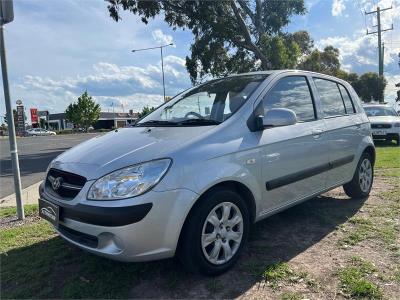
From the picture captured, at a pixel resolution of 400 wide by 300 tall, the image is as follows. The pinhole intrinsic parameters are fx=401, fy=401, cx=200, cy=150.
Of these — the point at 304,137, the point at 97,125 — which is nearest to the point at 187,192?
the point at 304,137

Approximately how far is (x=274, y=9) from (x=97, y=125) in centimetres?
7520

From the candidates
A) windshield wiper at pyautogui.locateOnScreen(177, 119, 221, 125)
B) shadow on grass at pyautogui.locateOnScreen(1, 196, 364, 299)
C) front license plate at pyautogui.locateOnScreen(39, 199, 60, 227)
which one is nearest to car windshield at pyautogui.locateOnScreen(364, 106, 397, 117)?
shadow on grass at pyautogui.locateOnScreen(1, 196, 364, 299)

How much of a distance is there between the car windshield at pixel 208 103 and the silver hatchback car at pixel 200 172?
0.02 meters

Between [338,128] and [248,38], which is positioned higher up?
[248,38]

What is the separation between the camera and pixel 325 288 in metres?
3.10

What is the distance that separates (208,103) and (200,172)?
120 centimetres

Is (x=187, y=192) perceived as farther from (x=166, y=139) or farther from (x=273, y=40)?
(x=273, y=40)

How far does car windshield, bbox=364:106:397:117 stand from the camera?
1596 cm

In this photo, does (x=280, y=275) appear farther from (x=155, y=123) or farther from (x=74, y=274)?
(x=155, y=123)

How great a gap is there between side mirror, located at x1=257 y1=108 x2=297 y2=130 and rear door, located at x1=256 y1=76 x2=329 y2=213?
104mm

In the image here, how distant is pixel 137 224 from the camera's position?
2.87 metres

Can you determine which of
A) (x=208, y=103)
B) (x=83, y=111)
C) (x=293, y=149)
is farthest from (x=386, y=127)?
(x=83, y=111)

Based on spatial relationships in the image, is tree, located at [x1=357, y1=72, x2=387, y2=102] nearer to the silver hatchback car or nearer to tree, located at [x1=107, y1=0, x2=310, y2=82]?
tree, located at [x1=107, y1=0, x2=310, y2=82]

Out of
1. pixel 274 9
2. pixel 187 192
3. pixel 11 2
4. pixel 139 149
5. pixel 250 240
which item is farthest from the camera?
pixel 274 9
